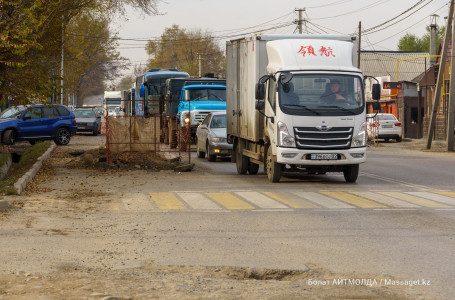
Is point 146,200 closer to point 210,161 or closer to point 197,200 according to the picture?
point 197,200

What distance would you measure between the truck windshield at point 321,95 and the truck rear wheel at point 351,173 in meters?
1.35

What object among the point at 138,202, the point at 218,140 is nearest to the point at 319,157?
the point at 138,202

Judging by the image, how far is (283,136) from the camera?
54.7 feet

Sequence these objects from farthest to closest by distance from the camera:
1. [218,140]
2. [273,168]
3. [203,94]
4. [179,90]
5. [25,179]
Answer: [179,90]
[203,94]
[218,140]
[273,168]
[25,179]

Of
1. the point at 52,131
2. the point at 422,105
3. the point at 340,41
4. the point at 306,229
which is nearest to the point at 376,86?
the point at 340,41

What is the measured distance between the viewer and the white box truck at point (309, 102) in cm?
1677

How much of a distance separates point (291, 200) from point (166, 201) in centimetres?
225

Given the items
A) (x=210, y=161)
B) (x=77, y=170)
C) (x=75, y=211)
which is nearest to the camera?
(x=75, y=211)

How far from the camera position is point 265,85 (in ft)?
57.6

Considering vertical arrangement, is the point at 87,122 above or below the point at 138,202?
above

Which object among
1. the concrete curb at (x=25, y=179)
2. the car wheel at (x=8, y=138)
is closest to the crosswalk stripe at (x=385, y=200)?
the concrete curb at (x=25, y=179)

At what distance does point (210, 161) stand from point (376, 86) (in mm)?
9077

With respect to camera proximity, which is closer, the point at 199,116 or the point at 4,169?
the point at 4,169

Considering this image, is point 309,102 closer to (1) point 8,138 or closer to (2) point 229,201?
(2) point 229,201
